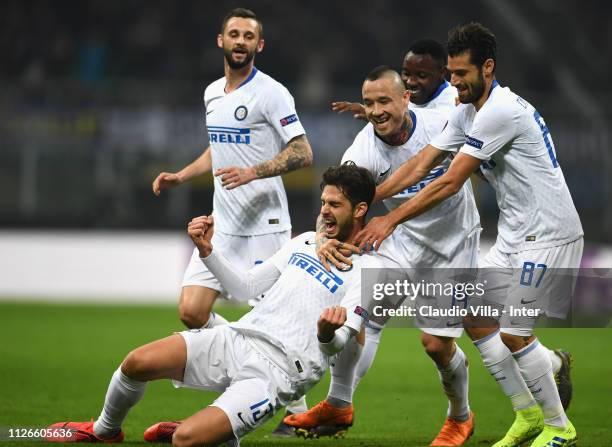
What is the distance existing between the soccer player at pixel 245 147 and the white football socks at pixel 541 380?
1.96 metres

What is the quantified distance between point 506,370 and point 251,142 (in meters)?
2.21

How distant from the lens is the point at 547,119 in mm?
16562

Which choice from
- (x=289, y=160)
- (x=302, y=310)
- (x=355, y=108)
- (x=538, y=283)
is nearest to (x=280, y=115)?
(x=289, y=160)

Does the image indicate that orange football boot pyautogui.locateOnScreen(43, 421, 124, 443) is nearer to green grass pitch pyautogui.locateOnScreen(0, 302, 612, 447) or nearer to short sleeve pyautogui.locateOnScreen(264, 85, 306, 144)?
green grass pitch pyautogui.locateOnScreen(0, 302, 612, 447)

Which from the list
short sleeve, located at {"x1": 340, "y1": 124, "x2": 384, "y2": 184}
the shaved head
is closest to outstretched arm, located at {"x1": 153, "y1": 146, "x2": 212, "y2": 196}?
short sleeve, located at {"x1": 340, "y1": 124, "x2": 384, "y2": 184}

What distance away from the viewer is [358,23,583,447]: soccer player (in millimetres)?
5238

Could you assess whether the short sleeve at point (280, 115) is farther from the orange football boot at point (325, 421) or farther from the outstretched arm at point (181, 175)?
the orange football boot at point (325, 421)

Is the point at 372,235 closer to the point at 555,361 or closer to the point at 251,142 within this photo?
the point at 555,361

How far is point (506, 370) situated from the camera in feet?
18.9

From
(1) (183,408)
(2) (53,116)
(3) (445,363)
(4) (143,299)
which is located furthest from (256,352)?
(2) (53,116)

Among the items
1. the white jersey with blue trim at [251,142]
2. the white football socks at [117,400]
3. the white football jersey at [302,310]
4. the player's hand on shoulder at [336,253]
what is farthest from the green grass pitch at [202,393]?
the white jersey with blue trim at [251,142]

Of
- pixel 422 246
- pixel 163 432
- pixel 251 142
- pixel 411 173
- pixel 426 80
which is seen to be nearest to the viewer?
pixel 163 432

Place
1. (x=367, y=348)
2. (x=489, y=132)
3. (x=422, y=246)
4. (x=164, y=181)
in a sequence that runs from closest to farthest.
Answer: (x=489, y=132) < (x=422, y=246) < (x=367, y=348) < (x=164, y=181)

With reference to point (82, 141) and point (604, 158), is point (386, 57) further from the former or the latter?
point (82, 141)
